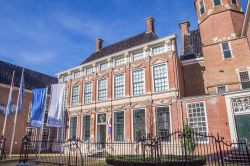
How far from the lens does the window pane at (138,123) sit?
773 inches

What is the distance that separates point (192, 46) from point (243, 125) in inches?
490

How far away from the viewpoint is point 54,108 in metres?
17.3

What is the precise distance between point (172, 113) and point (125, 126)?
210 inches

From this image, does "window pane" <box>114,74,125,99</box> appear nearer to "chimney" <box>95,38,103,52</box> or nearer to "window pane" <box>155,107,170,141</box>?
"window pane" <box>155,107,170,141</box>

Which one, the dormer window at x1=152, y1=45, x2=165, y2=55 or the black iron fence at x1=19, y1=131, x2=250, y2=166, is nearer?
the black iron fence at x1=19, y1=131, x2=250, y2=166

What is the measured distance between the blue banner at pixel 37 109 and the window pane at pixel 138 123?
9010 mm

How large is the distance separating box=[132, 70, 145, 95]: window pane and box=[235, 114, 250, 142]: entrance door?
919cm

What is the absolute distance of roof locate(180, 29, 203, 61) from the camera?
75.9ft

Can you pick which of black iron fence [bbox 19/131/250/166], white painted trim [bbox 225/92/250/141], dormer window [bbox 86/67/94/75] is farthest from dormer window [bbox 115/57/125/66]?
white painted trim [bbox 225/92/250/141]

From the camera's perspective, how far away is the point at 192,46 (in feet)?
80.6

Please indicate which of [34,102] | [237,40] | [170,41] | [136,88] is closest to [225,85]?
[237,40]

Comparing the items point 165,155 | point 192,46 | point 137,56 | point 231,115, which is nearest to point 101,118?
point 137,56

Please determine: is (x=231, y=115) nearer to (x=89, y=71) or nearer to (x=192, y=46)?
(x=192, y=46)

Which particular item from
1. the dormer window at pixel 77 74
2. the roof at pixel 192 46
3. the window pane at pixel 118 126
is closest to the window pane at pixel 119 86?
the window pane at pixel 118 126
